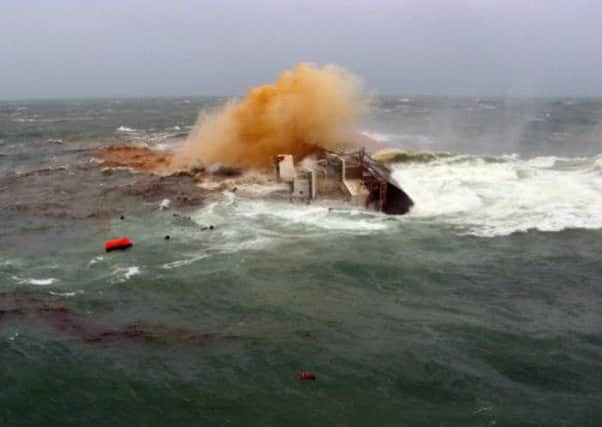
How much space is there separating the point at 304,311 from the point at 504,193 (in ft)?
80.3

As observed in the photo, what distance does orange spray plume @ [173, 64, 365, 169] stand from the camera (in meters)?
52.1

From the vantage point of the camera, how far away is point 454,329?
71.5 ft

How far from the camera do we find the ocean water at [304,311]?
17.6 metres

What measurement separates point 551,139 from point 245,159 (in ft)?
166

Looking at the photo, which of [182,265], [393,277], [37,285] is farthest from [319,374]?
[37,285]

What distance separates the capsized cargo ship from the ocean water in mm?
1354

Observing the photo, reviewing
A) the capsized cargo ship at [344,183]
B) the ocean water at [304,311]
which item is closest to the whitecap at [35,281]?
the ocean water at [304,311]

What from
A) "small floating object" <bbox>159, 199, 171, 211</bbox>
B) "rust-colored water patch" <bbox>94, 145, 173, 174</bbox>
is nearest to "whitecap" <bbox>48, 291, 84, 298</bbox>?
"small floating object" <bbox>159, 199, 171, 211</bbox>

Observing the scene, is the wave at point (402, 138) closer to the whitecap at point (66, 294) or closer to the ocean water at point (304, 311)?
the ocean water at point (304, 311)

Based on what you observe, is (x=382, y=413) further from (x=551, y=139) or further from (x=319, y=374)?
(x=551, y=139)

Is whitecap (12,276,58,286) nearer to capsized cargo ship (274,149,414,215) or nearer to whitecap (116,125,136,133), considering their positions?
capsized cargo ship (274,149,414,215)

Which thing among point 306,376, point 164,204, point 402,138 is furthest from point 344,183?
point 402,138

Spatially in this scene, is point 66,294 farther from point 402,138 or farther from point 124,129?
point 124,129

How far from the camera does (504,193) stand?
4250 cm
